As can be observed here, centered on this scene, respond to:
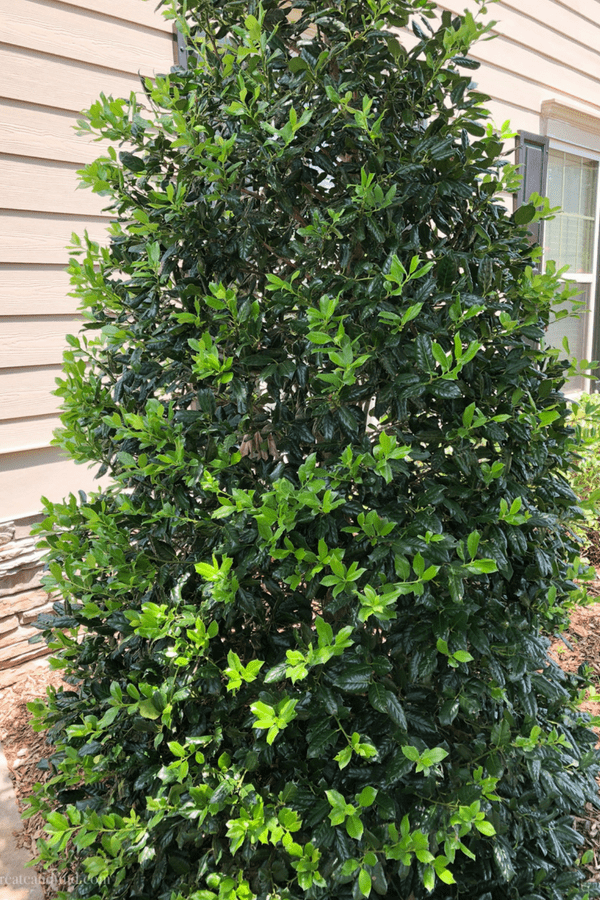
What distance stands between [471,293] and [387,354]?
0.27 meters

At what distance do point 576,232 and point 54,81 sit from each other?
19.8 ft

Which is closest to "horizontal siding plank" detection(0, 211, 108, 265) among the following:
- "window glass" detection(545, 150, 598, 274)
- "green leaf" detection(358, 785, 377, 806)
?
"green leaf" detection(358, 785, 377, 806)

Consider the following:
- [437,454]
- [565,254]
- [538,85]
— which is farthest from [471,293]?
[565,254]

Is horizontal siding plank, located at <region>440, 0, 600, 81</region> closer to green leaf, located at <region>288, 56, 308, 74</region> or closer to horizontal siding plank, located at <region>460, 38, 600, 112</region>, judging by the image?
horizontal siding plank, located at <region>460, 38, 600, 112</region>

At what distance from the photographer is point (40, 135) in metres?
3.15

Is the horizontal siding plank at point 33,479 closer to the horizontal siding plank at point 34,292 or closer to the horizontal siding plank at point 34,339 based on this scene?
the horizontal siding plank at point 34,339

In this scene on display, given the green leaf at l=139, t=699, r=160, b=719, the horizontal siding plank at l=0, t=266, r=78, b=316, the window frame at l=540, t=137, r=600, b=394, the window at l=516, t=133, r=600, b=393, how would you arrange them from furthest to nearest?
1. the window frame at l=540, t=137, r=600, b=394
2. the window at l=516, t=133, r=600, b=393
3. the horizontal siding plank at l=0, t=266, r=78, b=316
4. the green leaf at l=139, t=699, r=160, b=719

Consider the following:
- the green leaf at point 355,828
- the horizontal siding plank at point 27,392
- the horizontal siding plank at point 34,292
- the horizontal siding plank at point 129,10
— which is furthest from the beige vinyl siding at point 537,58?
the green leaf at point 355,828

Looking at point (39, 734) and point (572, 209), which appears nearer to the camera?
point (39, 734)

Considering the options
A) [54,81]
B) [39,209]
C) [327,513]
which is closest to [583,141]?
[54,81]

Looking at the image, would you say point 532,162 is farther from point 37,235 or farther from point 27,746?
point 27,746

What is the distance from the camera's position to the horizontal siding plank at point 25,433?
3.20m

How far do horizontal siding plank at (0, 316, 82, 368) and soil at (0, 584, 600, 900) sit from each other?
5.03 feet

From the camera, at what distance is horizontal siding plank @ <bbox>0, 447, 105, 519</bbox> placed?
321cm
